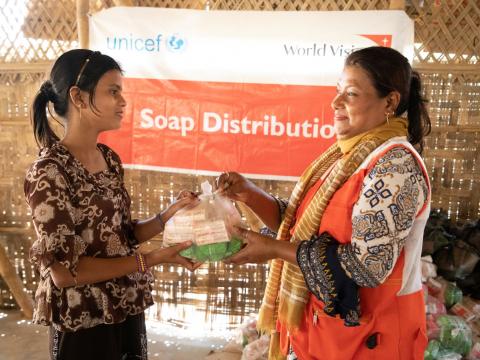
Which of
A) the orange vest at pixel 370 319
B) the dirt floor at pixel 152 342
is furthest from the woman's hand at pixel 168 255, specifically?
the dirt floor at pixel 152 342

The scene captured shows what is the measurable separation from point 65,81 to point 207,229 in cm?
77

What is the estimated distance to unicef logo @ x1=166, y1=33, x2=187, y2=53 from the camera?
140 inches

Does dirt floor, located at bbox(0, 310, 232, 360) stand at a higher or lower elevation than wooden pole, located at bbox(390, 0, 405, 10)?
lower

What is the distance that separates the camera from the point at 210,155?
367 centimetres

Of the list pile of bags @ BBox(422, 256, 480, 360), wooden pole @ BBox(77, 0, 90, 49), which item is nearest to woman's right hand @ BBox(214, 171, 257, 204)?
pile of bags @ BBox(422, 256, 480, 360)

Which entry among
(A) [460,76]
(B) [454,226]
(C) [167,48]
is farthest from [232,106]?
(B) [454,226]

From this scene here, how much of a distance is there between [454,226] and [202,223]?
269 centimetres

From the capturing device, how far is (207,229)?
1.62 metres

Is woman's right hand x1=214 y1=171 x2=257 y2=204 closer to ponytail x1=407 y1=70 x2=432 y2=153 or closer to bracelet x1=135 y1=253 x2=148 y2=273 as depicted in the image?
bracelet x1=135 y1=253 x2=148 y2=273

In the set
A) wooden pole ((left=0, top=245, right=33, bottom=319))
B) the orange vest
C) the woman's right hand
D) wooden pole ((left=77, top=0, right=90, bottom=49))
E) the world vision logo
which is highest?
wooden pole ((left=77, top=0, right=90, bottom=49))

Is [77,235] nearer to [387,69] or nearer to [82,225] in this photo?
[82,225]

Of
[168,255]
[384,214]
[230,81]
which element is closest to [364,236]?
[384,214]

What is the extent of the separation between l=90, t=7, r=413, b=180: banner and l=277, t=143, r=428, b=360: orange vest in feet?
6.60

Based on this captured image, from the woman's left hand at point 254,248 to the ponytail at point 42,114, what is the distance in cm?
83
